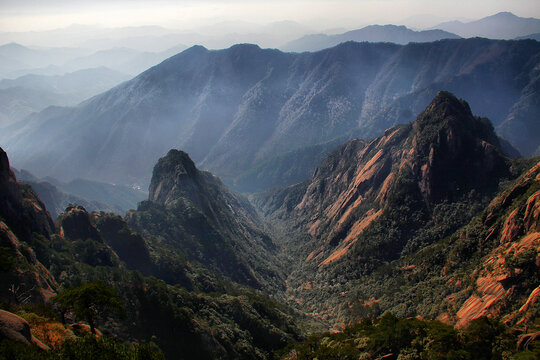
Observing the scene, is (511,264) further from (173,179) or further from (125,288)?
(173,179)

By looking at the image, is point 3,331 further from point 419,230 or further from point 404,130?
point 404,130

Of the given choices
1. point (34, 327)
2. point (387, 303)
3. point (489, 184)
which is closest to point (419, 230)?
point (489, 184)

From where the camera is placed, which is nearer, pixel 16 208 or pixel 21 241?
pixel 21 241

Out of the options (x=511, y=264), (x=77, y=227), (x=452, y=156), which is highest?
(x=452, y=156)

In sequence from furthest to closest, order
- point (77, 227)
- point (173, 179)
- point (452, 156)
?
point (173, 179), point (452, 156), point (77, 227)

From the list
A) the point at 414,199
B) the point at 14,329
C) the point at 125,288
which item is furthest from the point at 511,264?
the point at 14,329

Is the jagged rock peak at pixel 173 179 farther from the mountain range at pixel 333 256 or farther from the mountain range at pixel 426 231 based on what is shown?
the mountain range at pixel 426 231

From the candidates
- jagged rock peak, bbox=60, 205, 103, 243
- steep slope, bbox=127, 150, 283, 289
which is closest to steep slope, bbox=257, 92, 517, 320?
steep slope, bbox=127, 150, 283, 289

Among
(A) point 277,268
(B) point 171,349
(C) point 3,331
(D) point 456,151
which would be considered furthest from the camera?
(A) point 277,268
